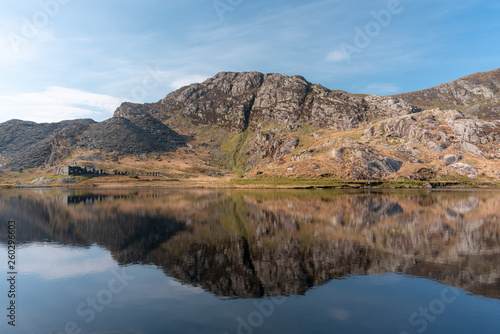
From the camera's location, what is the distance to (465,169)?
513 feet

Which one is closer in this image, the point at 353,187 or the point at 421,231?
the point at 421,231

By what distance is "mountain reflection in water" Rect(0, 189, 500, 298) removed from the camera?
28.1 meters

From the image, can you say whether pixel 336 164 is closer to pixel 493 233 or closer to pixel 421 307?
pixel 493 233

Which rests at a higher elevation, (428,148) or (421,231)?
(428,148)

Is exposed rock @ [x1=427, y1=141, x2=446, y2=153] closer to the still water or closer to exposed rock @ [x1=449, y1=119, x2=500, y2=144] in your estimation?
exposed rock @ [x1=449, y1=119, x2=500, y2=144]

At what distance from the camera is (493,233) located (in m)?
46.7

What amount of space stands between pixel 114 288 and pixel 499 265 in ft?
134

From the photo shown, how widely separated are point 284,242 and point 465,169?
163362 millimetres

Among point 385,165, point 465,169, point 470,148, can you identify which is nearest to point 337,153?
point 385,165

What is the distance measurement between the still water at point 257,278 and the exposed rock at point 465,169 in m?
123

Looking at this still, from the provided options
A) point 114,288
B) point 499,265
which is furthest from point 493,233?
point 114,288

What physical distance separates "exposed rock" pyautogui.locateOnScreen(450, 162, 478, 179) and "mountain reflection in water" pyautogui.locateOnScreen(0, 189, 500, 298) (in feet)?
337

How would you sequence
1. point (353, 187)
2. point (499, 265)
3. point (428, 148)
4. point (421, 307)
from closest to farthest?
point (421, 307) < point (499, 265) < point (353, 187) < point (428, 148)

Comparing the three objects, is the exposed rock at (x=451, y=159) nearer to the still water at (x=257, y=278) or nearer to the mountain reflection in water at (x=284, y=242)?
the mountain reflection in water at (x=284, y=242)
